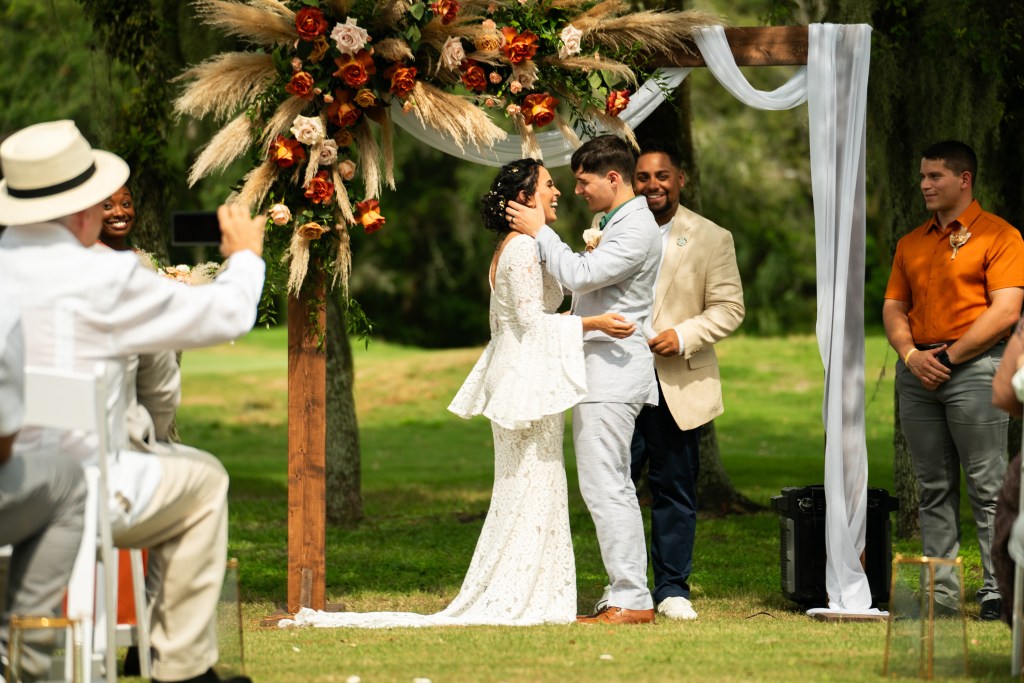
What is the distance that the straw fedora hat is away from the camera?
3.96m

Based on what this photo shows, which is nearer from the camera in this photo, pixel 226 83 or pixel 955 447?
pixel 226 83

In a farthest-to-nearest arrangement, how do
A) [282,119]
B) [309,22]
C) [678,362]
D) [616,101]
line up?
1. [616,101]
2. [678,362]
3. [282,119]
4. [309,22]

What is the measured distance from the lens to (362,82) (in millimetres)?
5820

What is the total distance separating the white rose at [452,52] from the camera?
19.6 feet

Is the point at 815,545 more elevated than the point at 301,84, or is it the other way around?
the point at 301,84

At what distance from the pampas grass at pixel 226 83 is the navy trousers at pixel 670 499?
2.19 meters

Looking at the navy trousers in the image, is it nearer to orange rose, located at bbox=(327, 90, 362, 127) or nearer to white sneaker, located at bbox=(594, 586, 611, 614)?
white sneaker, located at bbox=(594, 586, 611, 614)

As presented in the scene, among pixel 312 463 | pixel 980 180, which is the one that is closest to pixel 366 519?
pixel 312 463

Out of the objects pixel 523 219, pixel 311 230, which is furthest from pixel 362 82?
pixel 523 219

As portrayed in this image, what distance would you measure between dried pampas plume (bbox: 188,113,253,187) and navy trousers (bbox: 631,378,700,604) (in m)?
2.09

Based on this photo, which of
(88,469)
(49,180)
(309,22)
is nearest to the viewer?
(88,469)

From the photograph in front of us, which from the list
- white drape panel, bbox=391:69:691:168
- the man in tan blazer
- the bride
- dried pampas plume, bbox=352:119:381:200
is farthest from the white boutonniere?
dried pampas plume, bbox=352:119:381:200

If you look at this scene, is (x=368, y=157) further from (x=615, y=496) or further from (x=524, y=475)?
(x=615, y=496)

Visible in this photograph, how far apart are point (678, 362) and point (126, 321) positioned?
292cm
